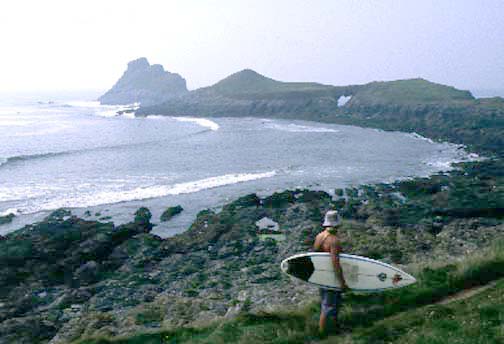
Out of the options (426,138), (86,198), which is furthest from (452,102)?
(86,198)

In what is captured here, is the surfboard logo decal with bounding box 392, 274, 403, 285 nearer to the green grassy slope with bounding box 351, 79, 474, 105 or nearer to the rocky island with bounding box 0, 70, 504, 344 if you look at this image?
the rocky island with bounding box 0, 70, 504, 344

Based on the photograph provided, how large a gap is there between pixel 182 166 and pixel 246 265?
2837 cm

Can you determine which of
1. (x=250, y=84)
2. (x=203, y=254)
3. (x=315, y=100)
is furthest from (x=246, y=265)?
(x=250, y=84)

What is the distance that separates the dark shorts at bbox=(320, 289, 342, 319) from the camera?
8.59m

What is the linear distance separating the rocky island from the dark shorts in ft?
1.47

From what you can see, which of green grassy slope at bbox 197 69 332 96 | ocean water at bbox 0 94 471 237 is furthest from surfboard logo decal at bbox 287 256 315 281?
green grassy slope at bbox 197 69 332 96

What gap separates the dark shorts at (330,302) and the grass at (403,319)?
0.38 meters

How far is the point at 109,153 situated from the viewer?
188 feet

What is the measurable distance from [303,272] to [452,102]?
90068 millimetres

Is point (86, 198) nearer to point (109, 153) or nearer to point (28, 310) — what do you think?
point (28, 310)

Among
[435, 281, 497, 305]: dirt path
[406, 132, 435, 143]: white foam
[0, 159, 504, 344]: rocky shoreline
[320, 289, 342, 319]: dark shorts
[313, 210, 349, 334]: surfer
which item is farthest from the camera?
[406, 132, 435, 143]: white foam

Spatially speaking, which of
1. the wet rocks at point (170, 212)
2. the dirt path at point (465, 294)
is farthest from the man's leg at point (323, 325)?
the wet rocks at point (170, 212)

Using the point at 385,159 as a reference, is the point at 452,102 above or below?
above

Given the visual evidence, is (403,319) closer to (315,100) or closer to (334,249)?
(334,249)
